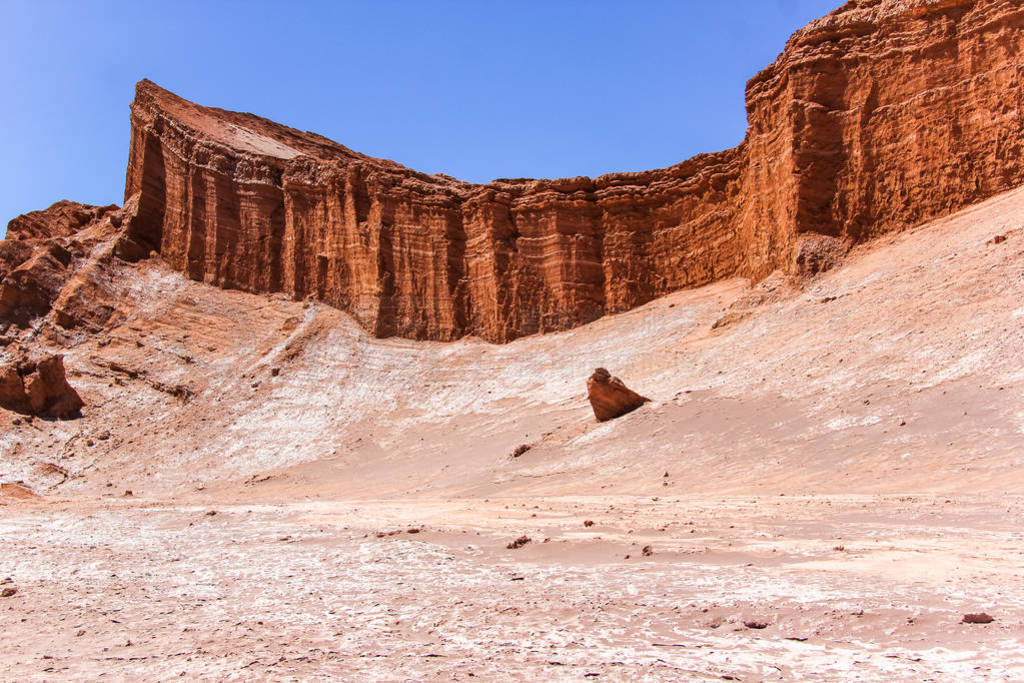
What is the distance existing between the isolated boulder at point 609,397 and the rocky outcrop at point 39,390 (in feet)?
67.0

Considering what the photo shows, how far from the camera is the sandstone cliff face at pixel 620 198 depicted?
2478 centimetres

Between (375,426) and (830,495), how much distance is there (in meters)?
19.3

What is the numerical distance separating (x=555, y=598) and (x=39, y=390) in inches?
1096

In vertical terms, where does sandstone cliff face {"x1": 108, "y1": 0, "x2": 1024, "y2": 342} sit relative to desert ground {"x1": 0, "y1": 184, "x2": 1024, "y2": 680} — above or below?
above

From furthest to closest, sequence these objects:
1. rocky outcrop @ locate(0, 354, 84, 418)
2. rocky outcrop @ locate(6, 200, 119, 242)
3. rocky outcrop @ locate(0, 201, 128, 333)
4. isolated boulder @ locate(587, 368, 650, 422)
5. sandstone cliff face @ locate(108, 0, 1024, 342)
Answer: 1. rocky outcrop @ locate(6, 200, 119, 242)
2. rocky outcrop @ locate(0, 201, 128, 333)
3. rocky outcrop @ locate(0, 354, 84, 418)
4. sandstone cliff face @ locate(108, 0, 1024, 342)
5. isolated boulder @ locate(587, 368, 650, 422)

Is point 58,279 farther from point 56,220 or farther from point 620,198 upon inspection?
point 620,198

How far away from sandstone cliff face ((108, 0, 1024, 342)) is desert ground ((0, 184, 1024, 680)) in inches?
67.2

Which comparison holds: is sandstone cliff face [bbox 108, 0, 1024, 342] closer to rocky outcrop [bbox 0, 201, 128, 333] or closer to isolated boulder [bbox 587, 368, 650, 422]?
rocky outcrop [bbox 0, 201, 128, 333]

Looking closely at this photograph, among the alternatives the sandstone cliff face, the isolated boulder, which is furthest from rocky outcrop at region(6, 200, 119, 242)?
the isolated boulder

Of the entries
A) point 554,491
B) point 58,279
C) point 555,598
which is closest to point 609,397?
point 554,491

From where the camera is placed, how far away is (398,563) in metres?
8.14

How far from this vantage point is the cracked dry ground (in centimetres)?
457

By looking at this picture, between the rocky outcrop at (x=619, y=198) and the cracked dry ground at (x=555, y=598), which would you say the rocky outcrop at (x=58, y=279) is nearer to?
the rocky outcrop at (x=619, y=198)

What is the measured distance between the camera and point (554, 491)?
1595 cm
